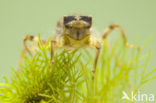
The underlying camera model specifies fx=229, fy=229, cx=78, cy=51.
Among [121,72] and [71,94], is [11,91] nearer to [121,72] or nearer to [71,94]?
[71,94]

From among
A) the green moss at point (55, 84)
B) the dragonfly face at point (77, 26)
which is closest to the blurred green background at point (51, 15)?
the dragonfly face at point (77, 26)

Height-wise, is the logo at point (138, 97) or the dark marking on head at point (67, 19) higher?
the dark marking on head at point (67, 19)

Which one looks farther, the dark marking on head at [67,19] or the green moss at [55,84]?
the dark marking on head at [67,19]

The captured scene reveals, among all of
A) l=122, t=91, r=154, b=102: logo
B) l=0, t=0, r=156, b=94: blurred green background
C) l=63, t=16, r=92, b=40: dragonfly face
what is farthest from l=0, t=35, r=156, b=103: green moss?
l=0, t=0, r=156, b=94: blurred green background

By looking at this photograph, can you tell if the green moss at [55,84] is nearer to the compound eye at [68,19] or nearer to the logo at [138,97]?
the logo at [138,97]

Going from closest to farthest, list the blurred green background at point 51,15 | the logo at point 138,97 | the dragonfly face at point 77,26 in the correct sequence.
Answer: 1. the logo at point 138,97
2. the dragonfly face at point 77,26
3. the blurred green background at point 51,15

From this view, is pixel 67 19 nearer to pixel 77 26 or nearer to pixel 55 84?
pixel 77 26

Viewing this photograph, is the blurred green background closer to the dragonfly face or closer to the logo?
the dragonfly face
